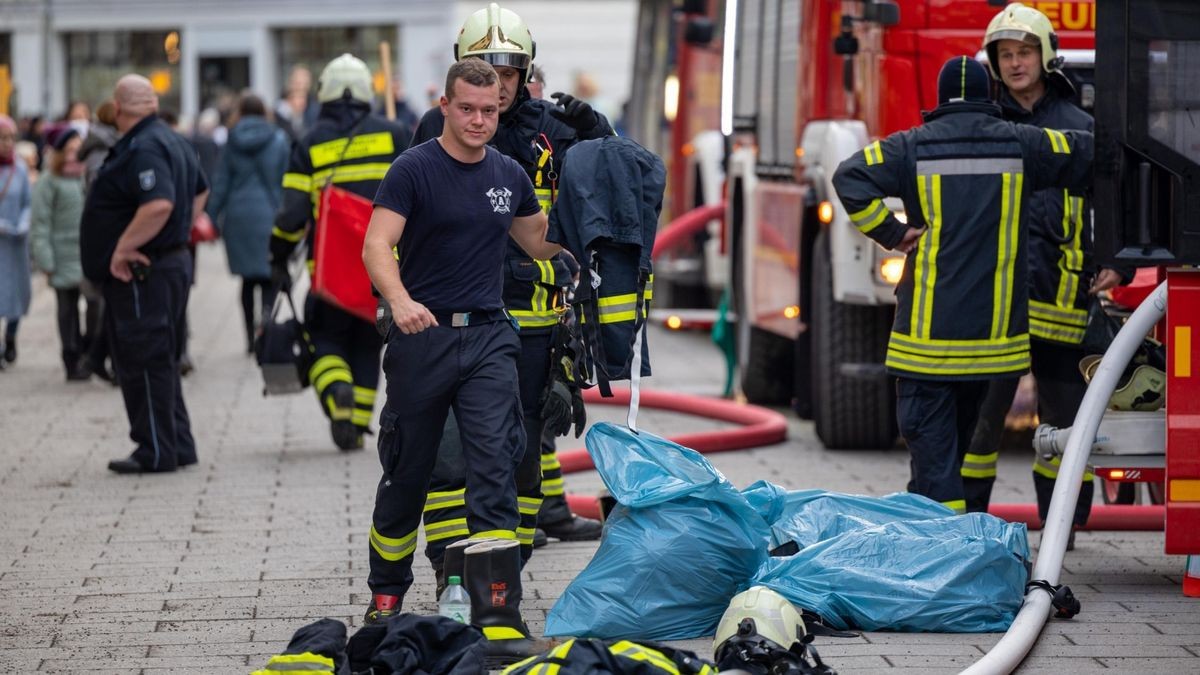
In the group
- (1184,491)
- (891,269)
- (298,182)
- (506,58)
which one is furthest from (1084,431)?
(298,182)

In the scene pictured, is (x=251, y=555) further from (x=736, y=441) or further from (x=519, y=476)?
(x=736, y=441)

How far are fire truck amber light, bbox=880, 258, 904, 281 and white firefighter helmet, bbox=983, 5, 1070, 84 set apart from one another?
1.69 meters

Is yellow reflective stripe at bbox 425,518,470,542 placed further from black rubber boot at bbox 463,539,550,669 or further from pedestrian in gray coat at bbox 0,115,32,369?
pedestrian in gray coat at bbox 0,115,32,369

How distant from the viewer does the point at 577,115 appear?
6.36m

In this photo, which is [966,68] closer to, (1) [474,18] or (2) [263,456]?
(1) [474,18]

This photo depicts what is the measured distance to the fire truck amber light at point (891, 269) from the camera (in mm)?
8805

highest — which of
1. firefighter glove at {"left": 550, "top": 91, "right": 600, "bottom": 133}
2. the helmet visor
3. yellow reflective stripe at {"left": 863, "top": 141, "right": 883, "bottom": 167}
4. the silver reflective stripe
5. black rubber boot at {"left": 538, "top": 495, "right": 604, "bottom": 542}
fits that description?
the helmet visor

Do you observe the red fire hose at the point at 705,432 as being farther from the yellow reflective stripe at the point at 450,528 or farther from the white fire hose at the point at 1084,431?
the white fire hose at the point at 1084,431

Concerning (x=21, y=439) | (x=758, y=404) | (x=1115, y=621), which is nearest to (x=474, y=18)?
(x=1115, y=621)

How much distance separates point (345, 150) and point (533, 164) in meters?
3.13

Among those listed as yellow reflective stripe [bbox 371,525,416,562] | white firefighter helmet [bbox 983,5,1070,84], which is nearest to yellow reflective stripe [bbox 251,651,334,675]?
yellow reflective stripe [bbox 371,525,416,562]

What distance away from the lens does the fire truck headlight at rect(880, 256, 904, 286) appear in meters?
8.80

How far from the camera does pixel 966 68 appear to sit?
664 cm

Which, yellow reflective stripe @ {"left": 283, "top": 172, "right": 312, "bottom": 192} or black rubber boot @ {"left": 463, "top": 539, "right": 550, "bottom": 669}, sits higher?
yellow reflective stripe @ {"left": 283, "top": 172, "right": 312, "bottom": 192}
